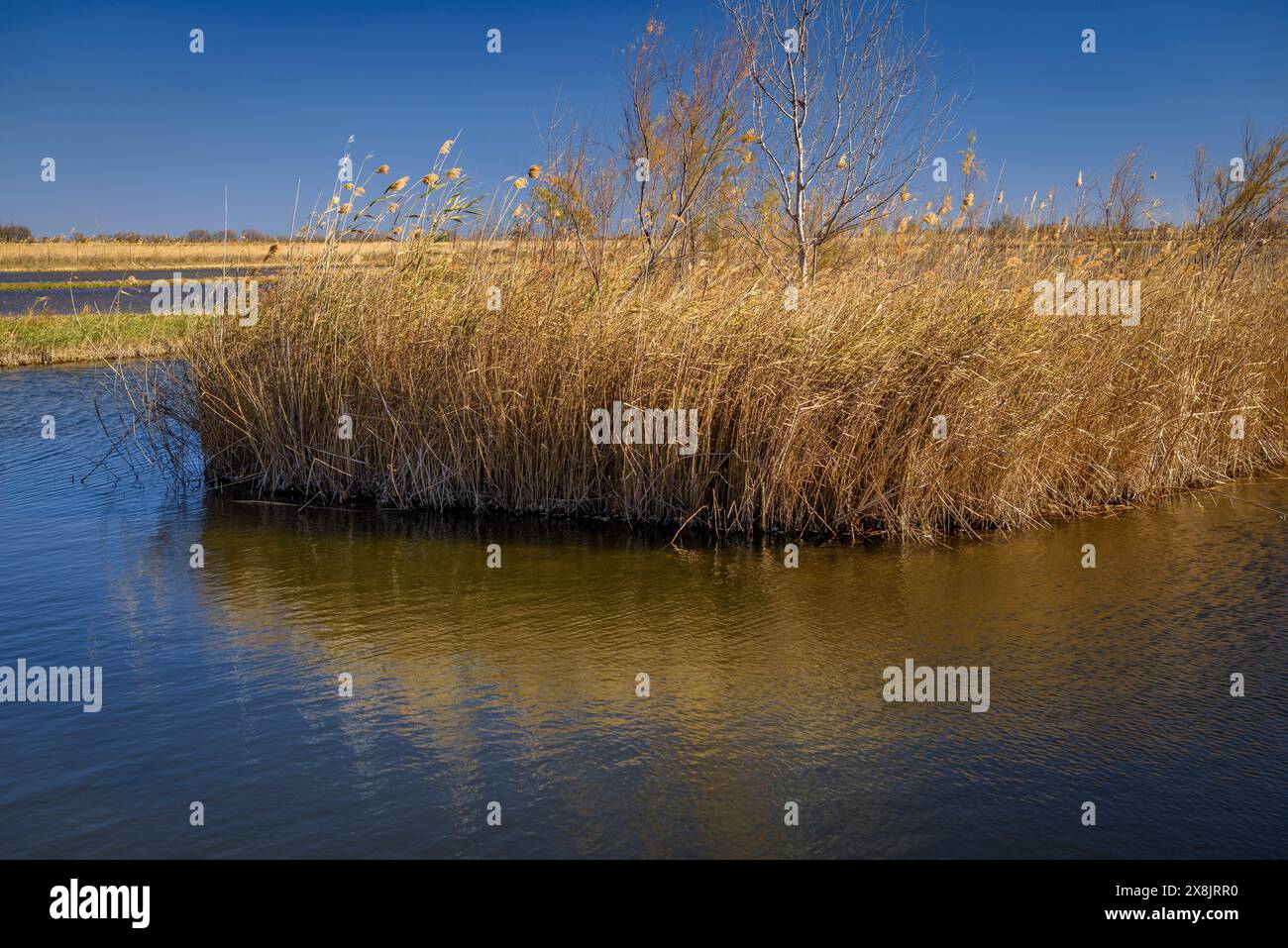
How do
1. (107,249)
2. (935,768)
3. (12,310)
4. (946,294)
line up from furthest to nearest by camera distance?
(107,249), (12,310), (946,294), (935,768)

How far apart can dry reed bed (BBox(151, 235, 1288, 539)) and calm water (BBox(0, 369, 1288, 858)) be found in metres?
0.52

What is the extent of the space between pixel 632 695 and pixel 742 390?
3089mm

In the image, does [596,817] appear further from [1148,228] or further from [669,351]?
[1148,228]

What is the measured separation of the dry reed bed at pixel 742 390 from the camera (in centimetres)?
711

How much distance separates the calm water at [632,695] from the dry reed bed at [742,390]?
520mm

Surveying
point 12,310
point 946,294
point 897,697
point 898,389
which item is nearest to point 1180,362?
point 946,294

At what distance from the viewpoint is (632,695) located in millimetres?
4547
